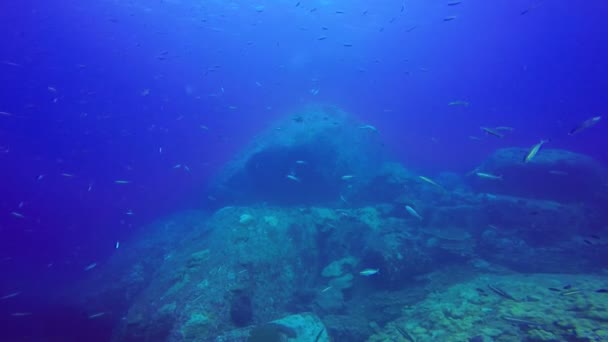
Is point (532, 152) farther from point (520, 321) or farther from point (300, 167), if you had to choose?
point (300, 167)

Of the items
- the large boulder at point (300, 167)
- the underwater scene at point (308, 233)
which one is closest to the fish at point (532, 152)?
the underwater scene at point (308, 233)

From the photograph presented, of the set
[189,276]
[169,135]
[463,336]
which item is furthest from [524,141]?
[169,135]

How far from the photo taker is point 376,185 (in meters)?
16.6

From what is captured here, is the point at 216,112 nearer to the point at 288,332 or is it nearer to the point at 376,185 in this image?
the point at 376,185

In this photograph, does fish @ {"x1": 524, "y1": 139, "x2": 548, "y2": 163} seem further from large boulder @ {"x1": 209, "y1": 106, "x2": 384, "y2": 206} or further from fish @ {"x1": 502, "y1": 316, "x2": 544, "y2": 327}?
large boulder @ {"x1": 209, "y1": 106, "x2": 384, "y2": 206}

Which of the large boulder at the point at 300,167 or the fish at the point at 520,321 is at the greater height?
the fish at the point at 520,321

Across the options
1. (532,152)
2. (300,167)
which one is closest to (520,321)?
(532,152)

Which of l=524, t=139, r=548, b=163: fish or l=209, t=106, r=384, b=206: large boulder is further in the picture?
l=209, t=106, r=384, b=206: large boulder

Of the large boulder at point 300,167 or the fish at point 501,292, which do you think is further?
the large boulder at point 300,167

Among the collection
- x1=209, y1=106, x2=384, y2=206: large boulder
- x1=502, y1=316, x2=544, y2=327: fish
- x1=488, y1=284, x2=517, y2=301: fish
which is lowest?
x1=209, y1=106, x2=384, y2=206: large boulder

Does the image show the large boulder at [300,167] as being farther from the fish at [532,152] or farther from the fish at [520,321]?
the fish at [520,321]

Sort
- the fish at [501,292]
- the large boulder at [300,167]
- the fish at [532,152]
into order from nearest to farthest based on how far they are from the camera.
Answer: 1. the fish at [532,152]
2. the fish at [501,292]
3. the large boulder at [300,167]

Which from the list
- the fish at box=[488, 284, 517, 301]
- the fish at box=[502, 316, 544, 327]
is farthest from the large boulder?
the fish at box=[502, 316, 544, 327]

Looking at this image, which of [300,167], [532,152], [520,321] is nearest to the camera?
[520,321]
